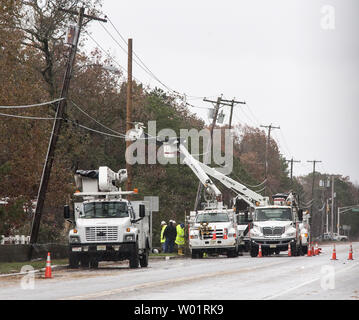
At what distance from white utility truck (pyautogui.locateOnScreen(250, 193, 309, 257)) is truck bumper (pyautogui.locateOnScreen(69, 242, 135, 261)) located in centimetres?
1443

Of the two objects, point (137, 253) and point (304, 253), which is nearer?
point (137, 253)

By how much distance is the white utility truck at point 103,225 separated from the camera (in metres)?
29.1

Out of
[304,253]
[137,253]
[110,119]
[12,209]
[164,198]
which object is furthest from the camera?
[164,198]

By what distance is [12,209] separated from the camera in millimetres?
31734

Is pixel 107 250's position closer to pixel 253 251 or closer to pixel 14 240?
pixel 14 240

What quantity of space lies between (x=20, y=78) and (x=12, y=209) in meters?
6.57

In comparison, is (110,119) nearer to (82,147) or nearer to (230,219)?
(82,147)

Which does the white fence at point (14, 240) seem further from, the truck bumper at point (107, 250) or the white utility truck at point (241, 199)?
the white utility truck at point (241, 199)

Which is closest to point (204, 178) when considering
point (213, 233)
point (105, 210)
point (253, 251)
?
point (253, 251)

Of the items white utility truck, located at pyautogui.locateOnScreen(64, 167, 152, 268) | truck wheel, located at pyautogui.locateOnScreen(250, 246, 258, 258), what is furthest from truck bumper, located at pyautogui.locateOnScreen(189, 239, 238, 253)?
white utility truck, located at pyautogui.locateOnScreen(64, 167, 152, 268)

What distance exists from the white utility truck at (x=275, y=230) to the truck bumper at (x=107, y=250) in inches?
568

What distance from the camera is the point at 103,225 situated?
29234 mm

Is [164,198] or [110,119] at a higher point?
[110,119]

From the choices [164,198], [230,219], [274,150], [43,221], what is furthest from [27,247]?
[274,150]
